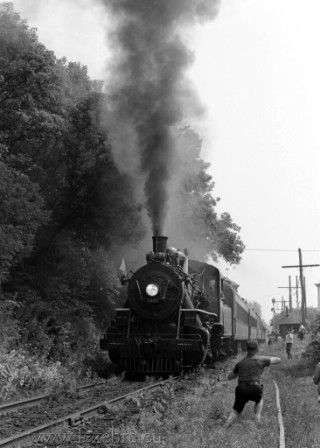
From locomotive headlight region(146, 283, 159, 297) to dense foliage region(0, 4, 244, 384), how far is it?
14.1 ft

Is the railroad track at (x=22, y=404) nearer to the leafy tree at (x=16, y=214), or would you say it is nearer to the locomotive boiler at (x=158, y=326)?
the locomotive boiler at (x=158, y=326)

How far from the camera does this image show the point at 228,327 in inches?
712

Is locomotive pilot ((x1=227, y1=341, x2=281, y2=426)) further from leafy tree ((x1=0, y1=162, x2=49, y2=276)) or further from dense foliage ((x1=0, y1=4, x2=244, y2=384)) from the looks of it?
Answer: leafy tree ((x1=0, y1=162, x2=49, y2=276))

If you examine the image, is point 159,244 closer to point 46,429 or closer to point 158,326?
point 158,326

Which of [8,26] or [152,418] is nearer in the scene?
[152,418]

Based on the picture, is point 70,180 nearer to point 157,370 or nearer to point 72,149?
point 72,149

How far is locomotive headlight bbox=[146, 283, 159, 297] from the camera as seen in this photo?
14062 millimetres

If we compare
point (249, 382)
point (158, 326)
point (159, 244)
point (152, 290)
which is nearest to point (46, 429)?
point (249, 382)

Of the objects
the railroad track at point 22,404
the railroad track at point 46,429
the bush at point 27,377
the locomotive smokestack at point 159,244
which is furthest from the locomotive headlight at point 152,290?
the railroad track at point 46,429

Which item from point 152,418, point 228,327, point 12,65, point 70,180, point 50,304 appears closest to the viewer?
point 152,418

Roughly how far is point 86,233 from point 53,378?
8547mm

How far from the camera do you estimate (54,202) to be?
22.0m

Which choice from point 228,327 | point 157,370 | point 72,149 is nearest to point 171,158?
point 72,149

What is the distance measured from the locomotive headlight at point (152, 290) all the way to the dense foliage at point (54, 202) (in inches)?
169
